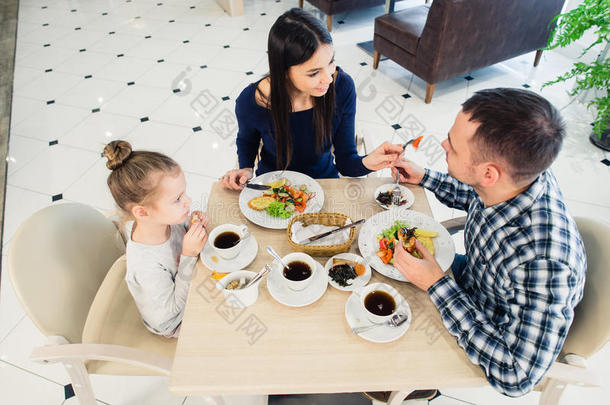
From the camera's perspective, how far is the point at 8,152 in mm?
3385

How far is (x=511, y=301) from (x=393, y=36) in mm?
3510

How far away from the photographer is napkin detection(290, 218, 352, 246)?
133 cm

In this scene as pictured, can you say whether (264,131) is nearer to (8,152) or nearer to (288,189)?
(288,189)

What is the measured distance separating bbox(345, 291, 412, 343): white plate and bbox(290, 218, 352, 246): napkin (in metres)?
0.23

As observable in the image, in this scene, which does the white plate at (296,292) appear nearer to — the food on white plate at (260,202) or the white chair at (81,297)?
the food on white plate at (260,202)

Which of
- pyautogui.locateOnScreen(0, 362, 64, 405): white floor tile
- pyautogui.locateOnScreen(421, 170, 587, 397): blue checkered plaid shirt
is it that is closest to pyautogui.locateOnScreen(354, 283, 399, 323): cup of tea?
pyautogui.locateOnScreen(421, 170, 587, 397): blue checkered plaid shirt

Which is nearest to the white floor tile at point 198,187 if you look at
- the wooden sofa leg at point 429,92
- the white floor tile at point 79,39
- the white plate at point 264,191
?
the white plate at point 264,191

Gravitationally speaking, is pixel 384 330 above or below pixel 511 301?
below

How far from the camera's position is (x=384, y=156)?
1552mm

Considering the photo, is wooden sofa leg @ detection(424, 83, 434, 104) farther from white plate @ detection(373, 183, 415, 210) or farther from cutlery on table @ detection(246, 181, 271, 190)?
cutlery on table @ detection(246, 181, 271, 190)

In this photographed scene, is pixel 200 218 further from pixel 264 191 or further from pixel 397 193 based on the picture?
pixel 397 193

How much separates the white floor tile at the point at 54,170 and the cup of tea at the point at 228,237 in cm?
236

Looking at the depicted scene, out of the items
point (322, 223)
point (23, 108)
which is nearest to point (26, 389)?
point (322, 223)

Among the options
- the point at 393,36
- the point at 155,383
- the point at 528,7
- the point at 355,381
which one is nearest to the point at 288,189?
the point at 355,381
